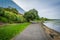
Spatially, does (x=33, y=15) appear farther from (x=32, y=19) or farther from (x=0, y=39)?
(x=0, y=39)

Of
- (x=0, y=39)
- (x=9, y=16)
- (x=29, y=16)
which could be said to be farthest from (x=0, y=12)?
(x=29, y=16)

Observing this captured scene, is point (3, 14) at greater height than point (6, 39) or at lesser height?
greater

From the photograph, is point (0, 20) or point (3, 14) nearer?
point (0, 20)

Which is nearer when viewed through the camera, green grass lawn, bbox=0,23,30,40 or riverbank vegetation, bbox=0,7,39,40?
green grass lawn, bbox=0,23,30,40

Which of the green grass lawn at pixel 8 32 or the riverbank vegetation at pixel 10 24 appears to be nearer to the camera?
the green grass lawn at pixel 8 32

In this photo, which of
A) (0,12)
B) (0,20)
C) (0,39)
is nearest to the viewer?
(0,39)

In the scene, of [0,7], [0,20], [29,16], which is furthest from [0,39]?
[29,16]

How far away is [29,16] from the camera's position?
1966 inches

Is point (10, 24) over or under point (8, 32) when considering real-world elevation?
over

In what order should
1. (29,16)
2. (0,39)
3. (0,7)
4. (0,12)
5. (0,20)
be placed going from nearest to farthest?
(0,39) < (0,20) < (0,12) < (0,7) < (29,16)

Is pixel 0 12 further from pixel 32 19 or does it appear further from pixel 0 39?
pixel 32 19

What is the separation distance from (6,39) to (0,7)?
705 inches

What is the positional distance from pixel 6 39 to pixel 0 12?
52.4ft

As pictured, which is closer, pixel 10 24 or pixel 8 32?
pixel 8 32
